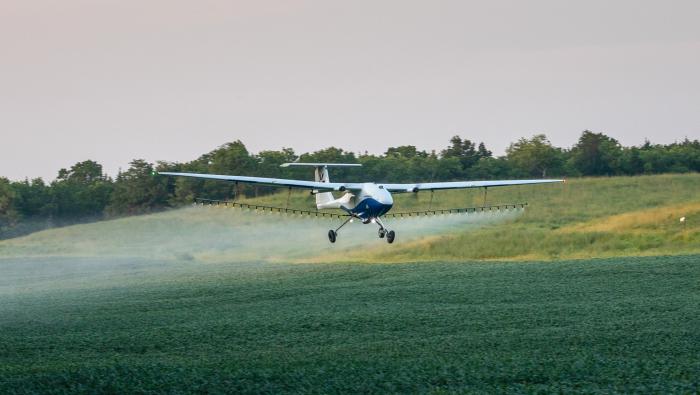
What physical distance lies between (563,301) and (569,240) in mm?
24796

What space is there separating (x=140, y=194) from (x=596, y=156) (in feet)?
144

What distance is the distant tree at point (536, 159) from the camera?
10012cm

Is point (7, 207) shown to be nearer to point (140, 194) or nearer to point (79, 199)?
point (79, 199)

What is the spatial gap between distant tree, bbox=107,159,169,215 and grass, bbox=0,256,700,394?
4559 centimetres

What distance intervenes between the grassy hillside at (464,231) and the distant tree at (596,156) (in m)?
17.3

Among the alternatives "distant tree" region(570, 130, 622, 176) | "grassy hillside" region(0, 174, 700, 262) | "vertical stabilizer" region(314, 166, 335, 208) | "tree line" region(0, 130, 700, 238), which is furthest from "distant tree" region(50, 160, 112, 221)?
"vertical stabilizer" region(314, 166, 335, 208)

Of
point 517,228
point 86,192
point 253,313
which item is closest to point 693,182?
point 517,228

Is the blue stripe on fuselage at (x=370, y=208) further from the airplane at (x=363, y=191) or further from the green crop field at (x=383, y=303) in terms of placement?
the green crop field at (x=383, y=303)

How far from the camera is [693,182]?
79500 millimetres

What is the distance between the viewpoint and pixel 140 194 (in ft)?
342

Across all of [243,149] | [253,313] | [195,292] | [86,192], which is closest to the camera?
[253,313]

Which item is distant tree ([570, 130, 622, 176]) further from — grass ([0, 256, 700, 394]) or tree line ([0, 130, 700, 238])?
grass ([0, 256, 700, 394])

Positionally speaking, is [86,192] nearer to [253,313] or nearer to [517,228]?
Result: [517,228]

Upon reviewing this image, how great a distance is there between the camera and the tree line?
324 feet
